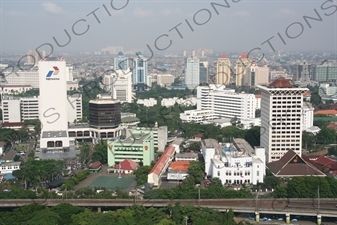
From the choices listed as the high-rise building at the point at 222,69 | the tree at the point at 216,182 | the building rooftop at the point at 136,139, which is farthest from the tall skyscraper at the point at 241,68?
the tree at the point at 216,182

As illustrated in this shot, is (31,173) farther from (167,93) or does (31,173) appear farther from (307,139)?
(167,93)

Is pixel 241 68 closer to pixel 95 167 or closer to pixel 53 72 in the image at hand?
pixel 53 72

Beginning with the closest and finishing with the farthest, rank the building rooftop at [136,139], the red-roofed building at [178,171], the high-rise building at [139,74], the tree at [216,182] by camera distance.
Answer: the tree at [216,182]
the red-roofed building at [178,171]
the building rooftop at [136,139]
the high-rise building at [139,74]

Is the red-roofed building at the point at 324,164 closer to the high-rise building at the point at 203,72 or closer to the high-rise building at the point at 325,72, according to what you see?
the high-rise building at the point at 203,72

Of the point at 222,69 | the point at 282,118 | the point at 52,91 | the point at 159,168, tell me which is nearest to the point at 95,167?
the point at 159,168

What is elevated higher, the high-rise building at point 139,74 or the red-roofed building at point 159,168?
the high-rise building at point 139,74

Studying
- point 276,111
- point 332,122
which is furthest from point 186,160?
point 332,122

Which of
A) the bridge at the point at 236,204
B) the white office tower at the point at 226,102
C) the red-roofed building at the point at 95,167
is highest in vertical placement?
the white office tower at the point at 226,102
